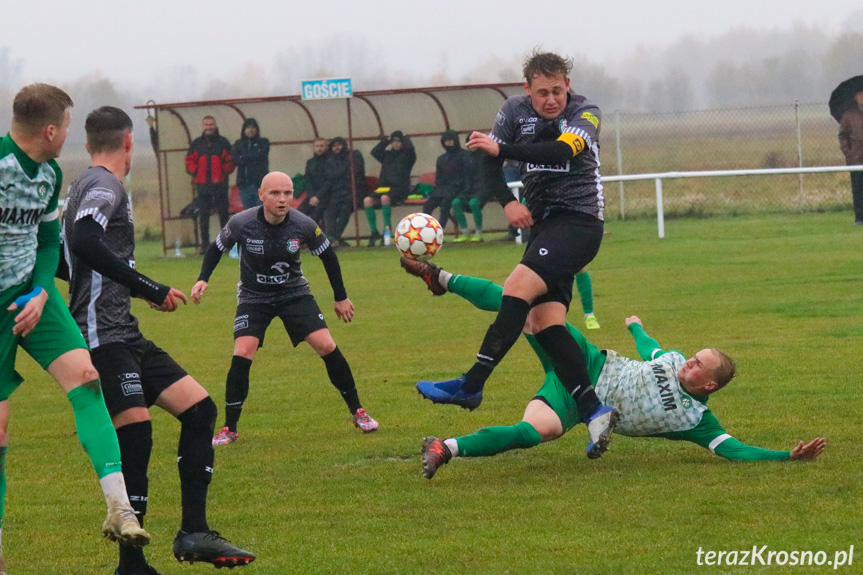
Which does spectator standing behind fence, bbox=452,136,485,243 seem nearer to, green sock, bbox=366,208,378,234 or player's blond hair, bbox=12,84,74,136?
green sock, bbox=366,208,378,234

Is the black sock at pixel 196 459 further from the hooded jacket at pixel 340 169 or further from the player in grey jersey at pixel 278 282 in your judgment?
the hooded jacket at pixel 340 169

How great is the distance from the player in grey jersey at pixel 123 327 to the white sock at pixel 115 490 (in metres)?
0.39

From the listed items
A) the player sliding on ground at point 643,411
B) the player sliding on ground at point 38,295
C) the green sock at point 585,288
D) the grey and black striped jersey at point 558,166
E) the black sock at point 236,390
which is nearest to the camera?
the player sliding on ground at point 38,295

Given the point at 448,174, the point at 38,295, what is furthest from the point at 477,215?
the point at 38,295

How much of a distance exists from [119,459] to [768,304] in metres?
8.91

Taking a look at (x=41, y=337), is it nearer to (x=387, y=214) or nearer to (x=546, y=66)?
(x=546, y=66)

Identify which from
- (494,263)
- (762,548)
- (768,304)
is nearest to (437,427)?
(762,548)

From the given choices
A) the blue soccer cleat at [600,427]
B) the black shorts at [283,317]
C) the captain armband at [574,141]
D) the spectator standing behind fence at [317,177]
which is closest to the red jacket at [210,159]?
the spectator standing behind fence at [317,177]

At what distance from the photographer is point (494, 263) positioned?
1700 centimetres

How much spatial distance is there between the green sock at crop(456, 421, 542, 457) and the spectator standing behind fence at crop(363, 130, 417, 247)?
49.3ft

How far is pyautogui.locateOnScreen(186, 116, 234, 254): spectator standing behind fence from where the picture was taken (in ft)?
68.2

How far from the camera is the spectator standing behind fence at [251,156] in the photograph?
20703mm

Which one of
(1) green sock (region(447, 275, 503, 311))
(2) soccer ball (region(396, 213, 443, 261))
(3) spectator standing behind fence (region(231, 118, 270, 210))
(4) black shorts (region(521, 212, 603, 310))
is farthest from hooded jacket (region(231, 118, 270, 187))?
(4) black shorts (region(521, 212, 603, 310))

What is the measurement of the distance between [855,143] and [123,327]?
1713 cm
